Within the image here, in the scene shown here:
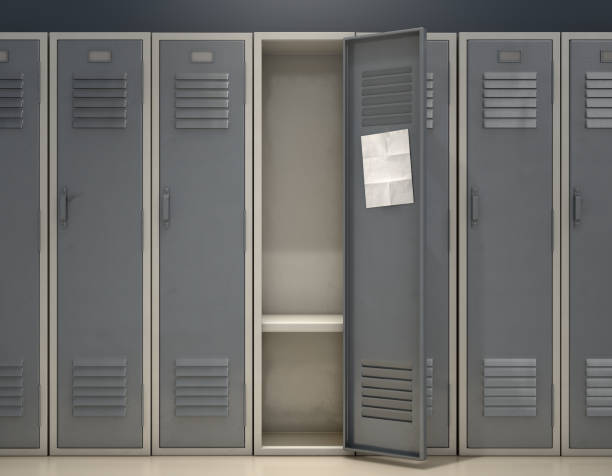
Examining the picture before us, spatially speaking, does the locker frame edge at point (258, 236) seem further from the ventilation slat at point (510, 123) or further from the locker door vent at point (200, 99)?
the ventilation slat at point (510, 123)

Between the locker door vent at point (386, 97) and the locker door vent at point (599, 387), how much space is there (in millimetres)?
1550

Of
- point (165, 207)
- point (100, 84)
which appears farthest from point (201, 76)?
point (165, 207)

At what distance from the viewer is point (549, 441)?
3.28m

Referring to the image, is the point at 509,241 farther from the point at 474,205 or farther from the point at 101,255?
the point at 101,255

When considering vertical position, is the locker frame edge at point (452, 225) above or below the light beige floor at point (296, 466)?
above

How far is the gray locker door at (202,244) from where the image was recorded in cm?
327

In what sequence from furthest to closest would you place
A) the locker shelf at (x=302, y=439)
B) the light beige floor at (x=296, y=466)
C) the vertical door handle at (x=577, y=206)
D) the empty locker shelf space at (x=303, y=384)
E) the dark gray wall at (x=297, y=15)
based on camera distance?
the dark gray wall at (x=297, y=15) → the empty locker shelf space at (x=303, y=384) → the locker shelf at (x=302, y=439) → the vertical door handle at (x=577, y=206) → the light beige floor at (x=296, y=466)

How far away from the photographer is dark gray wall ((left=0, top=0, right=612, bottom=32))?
383 centimetres

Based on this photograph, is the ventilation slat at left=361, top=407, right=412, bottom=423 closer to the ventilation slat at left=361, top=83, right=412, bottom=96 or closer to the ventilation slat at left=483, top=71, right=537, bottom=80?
the ventilation slat at left=361, top=83, right=412, bottom=96

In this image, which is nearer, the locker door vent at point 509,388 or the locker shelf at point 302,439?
the locker door vent at point 509,388

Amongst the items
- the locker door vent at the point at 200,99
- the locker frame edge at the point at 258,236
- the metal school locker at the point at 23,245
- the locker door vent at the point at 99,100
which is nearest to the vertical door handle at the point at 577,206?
the locker frame edge at the point at 258,236

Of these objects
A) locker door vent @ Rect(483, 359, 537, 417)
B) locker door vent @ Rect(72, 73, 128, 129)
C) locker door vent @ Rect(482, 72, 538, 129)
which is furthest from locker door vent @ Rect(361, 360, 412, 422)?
locker door vent @ Rect(72, 73, 128, 129)

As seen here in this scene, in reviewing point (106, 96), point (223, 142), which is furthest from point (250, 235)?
point (106, 96)

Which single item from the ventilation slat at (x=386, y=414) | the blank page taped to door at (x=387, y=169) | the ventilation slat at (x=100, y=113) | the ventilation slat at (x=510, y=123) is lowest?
the ventilation slat at (x=386, y=414)
